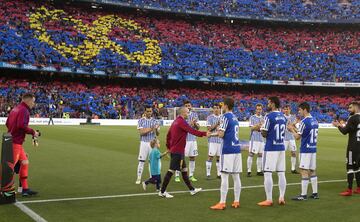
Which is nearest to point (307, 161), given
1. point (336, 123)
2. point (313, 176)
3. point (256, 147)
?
point (313, 176)

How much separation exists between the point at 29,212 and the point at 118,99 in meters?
42.7

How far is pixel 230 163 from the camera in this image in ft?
30.1

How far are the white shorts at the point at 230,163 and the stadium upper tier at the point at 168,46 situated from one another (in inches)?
1660

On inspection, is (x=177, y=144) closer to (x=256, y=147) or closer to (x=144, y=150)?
(x=144, y=150)

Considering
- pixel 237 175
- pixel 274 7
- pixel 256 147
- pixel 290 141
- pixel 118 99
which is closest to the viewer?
pixel 237 175

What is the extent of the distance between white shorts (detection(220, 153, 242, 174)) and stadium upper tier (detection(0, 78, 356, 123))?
102ft

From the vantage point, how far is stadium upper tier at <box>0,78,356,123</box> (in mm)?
45219

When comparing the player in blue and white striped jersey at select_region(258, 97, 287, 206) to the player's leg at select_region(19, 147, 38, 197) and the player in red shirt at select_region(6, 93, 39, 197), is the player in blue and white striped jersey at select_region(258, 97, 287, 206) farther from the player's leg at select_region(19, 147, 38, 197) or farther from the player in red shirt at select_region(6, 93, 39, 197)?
the player's leg at select_region(19, 147, 38, 197)

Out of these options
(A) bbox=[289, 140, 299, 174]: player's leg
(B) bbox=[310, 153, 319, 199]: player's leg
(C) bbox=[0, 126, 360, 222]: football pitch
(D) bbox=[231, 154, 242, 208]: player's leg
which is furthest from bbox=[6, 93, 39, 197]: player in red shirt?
(A) bbox=[289, 140, 299, 174]: player's leg

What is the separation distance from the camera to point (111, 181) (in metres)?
13.0

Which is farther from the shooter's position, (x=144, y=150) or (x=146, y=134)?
(x=144, y=150)

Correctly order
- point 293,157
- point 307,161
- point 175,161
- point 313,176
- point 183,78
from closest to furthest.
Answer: point 307,161 < point 175,161 < point 313,176 < point 293,157 < point 183,78

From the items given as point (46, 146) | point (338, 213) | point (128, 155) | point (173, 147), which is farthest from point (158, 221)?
point (46, 146)

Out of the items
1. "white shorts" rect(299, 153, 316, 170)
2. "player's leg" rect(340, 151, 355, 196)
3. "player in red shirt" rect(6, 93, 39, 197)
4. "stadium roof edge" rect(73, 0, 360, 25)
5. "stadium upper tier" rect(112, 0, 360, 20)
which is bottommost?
"player's leg" rect(340, 151, 355, 196)
